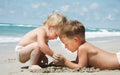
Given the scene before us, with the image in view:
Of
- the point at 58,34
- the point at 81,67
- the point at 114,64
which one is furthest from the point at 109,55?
the point at 58,34

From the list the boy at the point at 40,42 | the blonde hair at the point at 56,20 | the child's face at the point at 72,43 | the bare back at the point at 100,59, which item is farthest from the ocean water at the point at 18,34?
the bare back at the point at 100,59

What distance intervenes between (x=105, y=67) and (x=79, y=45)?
41 centimetres

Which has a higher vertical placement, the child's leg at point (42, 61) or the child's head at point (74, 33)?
the child's head at point (74, 33)

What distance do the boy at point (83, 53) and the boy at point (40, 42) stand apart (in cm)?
20

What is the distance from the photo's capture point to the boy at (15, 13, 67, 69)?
13.5ft

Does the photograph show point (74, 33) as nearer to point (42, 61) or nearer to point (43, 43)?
point (43, 43)

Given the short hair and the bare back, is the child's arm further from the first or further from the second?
the bare back

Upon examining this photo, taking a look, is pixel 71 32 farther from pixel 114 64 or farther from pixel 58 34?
pixel 114 64

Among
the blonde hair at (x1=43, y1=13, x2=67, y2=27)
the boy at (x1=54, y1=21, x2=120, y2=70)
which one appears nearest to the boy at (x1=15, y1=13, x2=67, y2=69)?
the blonde hair at (x1=43, y1=13, x2=67, y2=27)

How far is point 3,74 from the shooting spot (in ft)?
12.7

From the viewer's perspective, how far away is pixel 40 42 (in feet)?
13.5

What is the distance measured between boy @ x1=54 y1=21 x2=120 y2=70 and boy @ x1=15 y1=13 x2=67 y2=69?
20cm

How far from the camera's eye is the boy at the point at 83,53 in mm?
3983

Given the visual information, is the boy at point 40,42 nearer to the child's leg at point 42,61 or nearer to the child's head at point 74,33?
the child's leg at point 42,61
